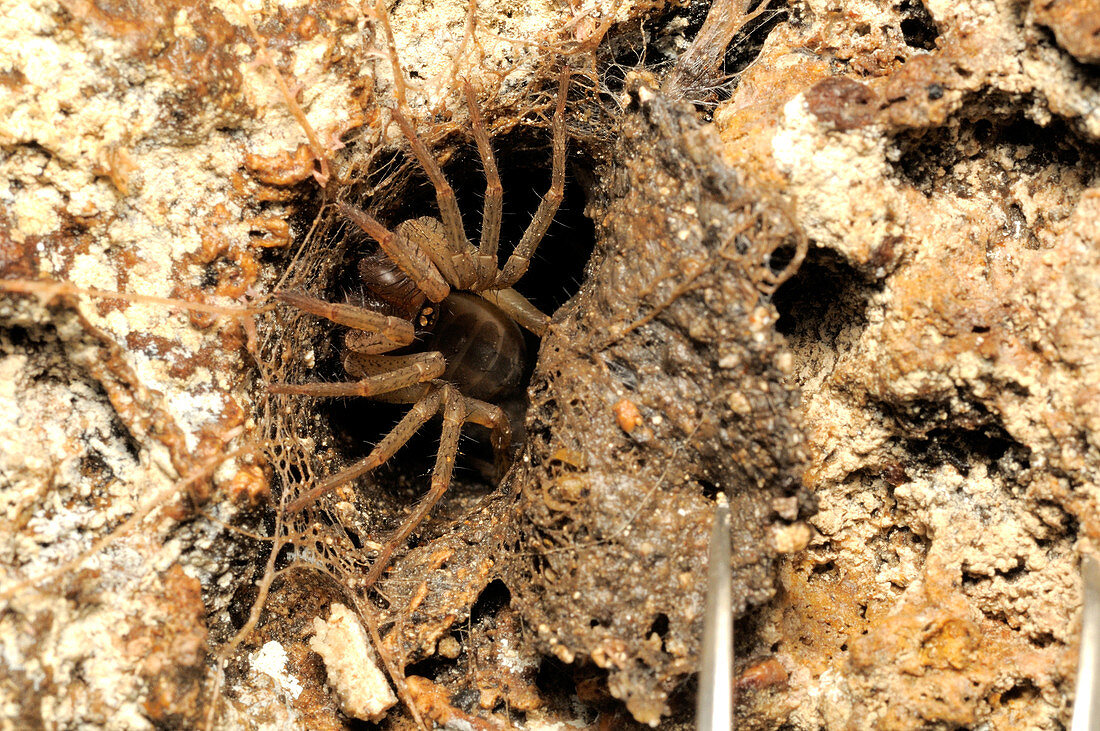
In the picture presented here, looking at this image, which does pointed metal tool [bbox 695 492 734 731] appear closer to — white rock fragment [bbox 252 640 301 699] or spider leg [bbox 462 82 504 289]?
white rock fragment [bbox 252 640 301 699]

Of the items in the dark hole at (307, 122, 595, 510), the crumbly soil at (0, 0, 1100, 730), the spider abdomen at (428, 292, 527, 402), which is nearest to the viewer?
the crumbly soil at (0, 0, 1100, 730)

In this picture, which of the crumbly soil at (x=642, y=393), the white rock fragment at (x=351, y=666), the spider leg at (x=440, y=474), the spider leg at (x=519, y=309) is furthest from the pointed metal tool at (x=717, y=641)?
the spider leg at (x=519, y=309)

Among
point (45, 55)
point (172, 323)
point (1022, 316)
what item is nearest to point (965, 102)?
point (1022, 316)

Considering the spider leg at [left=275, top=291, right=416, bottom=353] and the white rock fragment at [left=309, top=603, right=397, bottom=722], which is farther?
the spider leg at [left=275, top=291, right=416, bottom=353]

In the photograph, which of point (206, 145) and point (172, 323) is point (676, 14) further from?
point (172, 323)

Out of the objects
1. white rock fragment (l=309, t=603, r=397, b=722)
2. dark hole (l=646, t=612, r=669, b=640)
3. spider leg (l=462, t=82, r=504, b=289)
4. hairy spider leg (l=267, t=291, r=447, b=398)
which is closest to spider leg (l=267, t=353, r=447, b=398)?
hairy spider leg (l=267, t=291, r=447, b=398)

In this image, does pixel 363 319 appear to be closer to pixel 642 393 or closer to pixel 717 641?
pixel 642 393
